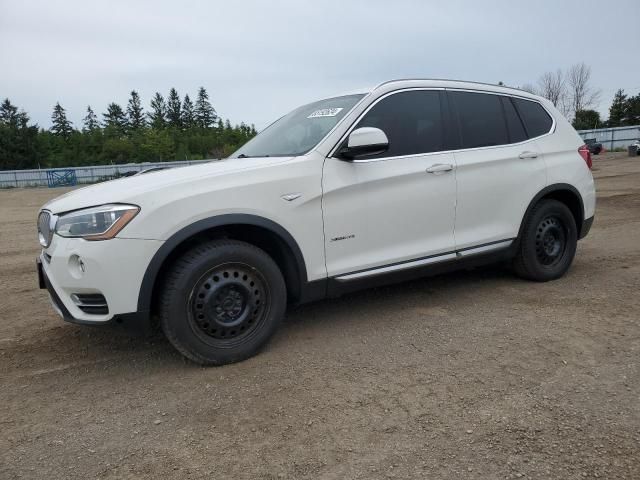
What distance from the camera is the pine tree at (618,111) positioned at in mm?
62719

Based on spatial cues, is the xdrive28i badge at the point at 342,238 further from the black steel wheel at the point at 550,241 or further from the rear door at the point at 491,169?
the black steel wheel at the point at 550,241

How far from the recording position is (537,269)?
14.8ft

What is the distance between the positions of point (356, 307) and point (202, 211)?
1764 mm

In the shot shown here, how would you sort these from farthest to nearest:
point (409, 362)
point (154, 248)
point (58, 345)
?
point (58, 345) < point (409, 362) < point (154, 248)

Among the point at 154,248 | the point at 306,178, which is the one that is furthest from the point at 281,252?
the point at 154,248

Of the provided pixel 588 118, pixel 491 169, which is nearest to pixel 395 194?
pixel 491 169

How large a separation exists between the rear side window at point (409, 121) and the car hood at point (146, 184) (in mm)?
823

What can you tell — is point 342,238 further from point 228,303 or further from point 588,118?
point 588,118

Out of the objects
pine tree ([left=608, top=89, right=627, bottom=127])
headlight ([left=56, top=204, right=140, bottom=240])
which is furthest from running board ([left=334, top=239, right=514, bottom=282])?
pine tree ([left=608, top=89, right=627, bottom=127])

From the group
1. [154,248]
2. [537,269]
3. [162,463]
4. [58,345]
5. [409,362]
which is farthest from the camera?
[537,269]

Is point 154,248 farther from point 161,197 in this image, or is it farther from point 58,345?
point 58,345

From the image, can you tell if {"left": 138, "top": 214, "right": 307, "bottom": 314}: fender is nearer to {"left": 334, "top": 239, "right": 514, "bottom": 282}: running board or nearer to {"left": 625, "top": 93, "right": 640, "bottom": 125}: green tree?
{"left": 334, "top": 239, "right": 514, "bottom": 282}: running board

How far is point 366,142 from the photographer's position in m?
3.24

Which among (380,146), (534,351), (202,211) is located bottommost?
(534,351)
